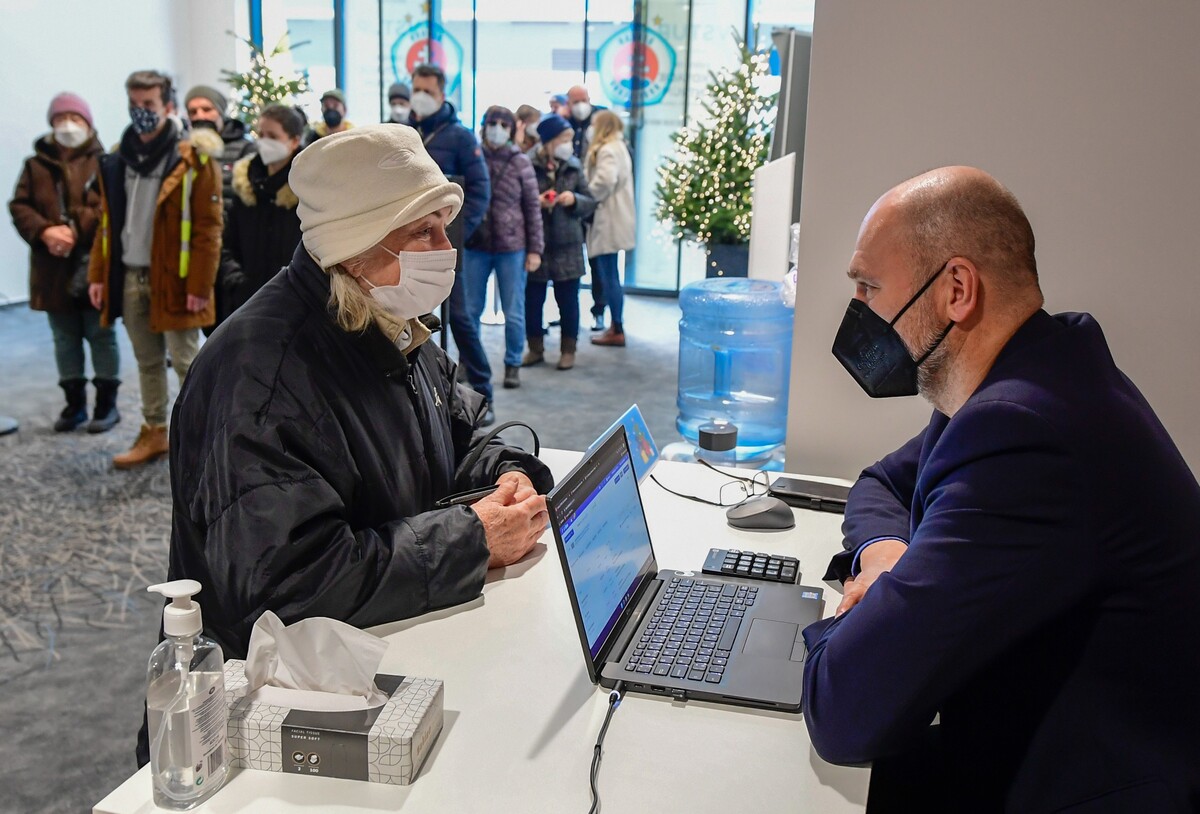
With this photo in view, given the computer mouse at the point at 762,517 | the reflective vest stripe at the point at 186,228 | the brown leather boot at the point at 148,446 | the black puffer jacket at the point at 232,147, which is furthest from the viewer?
the black puffer jacket at the point at 232,147

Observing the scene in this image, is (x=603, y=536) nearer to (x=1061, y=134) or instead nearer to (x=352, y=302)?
Answer: (x=352, y=302)

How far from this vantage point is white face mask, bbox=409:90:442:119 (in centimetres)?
530

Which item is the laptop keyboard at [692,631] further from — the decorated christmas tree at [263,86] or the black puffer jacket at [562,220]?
the decorated christmas tree at [263,86]

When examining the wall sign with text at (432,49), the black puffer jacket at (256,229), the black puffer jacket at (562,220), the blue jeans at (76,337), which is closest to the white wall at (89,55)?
the wall sign with text at (432,49)

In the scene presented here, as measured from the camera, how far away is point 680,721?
4.40 feet

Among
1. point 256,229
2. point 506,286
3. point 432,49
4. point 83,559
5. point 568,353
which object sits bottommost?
point 83,559

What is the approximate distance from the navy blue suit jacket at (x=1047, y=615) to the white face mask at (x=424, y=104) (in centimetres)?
453

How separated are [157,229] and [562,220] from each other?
10.0 ft

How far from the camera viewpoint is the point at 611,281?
25.5 ft

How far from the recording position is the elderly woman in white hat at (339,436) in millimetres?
1501

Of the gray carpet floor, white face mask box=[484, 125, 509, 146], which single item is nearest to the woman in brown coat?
the gray carpet floor

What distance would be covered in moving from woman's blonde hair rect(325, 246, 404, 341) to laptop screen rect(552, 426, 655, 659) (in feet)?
1.46

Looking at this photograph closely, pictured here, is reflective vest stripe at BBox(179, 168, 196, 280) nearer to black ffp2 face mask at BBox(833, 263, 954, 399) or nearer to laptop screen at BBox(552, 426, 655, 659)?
laptop screen at BBox(552, 426, 655, 659)

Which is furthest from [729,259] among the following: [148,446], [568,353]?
[148,446]
